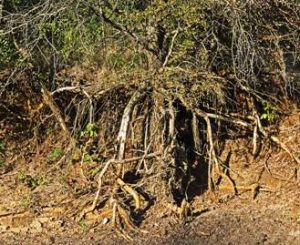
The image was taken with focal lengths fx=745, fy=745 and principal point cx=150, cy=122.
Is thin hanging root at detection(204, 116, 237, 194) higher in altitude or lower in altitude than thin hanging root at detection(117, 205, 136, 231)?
lower

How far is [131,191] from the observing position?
7965 mm

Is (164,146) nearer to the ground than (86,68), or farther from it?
nearer to the ground

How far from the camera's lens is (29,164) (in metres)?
9.20

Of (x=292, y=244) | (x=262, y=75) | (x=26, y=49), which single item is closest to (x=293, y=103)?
(x=262, y=75)

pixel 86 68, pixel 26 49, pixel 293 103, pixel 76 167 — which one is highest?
pixel 26 49

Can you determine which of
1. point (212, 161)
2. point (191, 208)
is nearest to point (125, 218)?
point (191, 208)

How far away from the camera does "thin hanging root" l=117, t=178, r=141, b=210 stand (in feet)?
25.9

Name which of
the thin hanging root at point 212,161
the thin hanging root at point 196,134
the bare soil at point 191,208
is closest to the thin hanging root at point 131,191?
the bare soil at point 191,208

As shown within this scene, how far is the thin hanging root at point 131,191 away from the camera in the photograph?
7.89 metres

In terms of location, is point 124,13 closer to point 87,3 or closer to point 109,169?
point 87,3

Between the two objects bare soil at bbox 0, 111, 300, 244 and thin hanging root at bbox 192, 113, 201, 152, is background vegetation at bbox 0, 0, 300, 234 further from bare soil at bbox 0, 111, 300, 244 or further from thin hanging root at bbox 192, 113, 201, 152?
bare soil at bbox 0, 111, 300, 244

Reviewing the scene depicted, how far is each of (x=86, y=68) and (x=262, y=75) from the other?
2168mm

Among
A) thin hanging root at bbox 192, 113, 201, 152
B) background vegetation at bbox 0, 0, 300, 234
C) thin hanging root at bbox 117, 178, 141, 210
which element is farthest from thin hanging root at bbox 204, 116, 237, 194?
thin hanging root at bbox 117, 178, 141, 210

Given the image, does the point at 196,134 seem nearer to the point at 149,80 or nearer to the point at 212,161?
the point at 212,161
